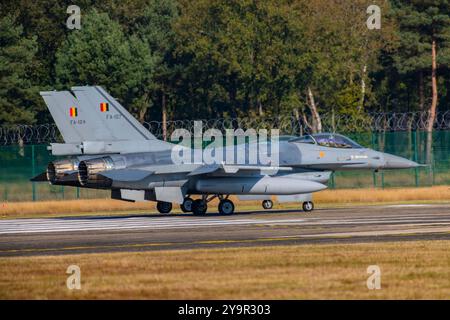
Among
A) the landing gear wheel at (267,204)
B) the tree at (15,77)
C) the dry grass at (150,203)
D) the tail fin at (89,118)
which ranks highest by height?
the tree at (15,77)

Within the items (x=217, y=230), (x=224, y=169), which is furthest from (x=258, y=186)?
(x=217, y=230)

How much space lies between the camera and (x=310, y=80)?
6719 cm

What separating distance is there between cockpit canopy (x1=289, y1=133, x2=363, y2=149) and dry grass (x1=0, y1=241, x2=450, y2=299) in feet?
47.2

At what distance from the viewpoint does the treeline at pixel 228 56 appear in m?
64.8

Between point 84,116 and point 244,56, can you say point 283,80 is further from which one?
point 84,116

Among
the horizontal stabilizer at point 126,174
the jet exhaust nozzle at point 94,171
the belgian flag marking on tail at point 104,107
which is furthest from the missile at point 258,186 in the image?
the belgian flag marking on tail at point 104,107

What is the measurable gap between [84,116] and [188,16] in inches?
1539

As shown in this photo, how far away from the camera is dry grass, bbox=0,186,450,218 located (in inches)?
1550

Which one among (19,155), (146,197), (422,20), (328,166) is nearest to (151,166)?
(146,197)

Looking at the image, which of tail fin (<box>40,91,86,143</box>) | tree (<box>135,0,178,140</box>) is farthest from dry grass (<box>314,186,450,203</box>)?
tree (<box>135,0,178,140</box>)

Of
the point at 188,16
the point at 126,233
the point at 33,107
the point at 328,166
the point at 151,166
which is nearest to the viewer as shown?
the point at 126,233

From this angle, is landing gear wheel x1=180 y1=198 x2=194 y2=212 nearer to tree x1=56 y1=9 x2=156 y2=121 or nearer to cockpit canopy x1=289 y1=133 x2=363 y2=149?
cockpit canopy x1=289 y1=133 x2=363 y2=149

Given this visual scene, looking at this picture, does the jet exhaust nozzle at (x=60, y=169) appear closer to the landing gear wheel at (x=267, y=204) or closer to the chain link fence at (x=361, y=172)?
the landing gear wheel at (x=267, y=204)

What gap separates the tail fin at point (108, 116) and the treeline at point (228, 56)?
28.6 metres
